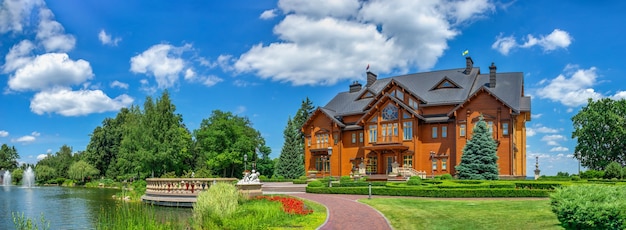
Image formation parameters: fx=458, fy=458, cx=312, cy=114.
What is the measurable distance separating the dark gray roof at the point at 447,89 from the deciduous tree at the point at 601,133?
35.0 feet

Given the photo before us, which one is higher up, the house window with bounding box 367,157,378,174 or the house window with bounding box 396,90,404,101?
the house window with bounding box 396,90,404,101

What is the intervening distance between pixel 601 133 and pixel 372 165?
83.1 feet

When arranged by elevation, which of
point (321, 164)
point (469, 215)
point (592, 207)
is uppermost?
point (592, 207)

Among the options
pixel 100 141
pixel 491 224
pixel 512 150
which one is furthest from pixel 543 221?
pixel 100 141

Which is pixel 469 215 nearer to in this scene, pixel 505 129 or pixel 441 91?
pixel 505 129

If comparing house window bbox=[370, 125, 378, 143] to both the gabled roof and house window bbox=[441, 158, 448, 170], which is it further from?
house window bbox=[441, 158, 448, 170]

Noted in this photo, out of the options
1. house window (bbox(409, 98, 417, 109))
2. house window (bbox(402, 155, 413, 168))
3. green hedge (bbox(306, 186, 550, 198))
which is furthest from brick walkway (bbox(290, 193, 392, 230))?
house window (bbox(409, 98, 417, 109))

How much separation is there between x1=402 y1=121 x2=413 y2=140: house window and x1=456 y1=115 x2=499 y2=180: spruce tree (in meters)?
7.12

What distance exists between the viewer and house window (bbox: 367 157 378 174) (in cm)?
4656

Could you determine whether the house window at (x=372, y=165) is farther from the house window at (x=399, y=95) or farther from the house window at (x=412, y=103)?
the house window at (x=399, y=95)

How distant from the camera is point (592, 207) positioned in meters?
10.7

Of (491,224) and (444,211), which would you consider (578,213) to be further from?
(444,211)

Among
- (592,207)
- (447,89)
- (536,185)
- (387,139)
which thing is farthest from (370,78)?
(592,207)

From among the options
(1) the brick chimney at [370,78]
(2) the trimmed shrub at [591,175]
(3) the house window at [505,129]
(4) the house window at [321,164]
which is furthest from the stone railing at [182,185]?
(2) the trimmed shrub at [591,175]
